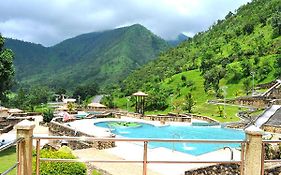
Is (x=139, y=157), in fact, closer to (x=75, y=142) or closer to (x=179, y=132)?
(x=75, y=142)

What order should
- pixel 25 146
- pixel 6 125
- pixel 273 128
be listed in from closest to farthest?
pixel 25 146 < pixel 273 128 < pixel 6 125

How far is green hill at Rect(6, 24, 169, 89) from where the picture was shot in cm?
12031

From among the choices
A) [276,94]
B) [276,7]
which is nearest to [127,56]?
[276,7]

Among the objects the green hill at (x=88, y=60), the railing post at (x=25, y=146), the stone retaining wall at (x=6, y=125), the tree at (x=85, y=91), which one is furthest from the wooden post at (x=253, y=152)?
the green hill at (x=88, y=60)

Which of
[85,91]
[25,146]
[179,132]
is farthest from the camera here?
[85,91]

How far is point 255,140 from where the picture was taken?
197 inches

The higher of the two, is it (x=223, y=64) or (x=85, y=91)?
(x=223, y=64)

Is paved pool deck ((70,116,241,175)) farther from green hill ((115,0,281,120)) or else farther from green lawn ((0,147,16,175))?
green hill ((115,0,281,120))

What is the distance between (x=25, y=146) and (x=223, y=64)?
49402mm

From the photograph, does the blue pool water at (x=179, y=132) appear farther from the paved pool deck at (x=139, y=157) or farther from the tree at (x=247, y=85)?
Result: the tree at (x=247, y=85)

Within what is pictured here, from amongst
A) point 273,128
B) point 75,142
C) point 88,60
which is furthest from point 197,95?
point 88,60

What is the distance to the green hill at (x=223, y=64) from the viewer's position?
143 ft

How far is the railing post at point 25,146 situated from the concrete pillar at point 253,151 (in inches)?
119

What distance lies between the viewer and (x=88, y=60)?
157m
